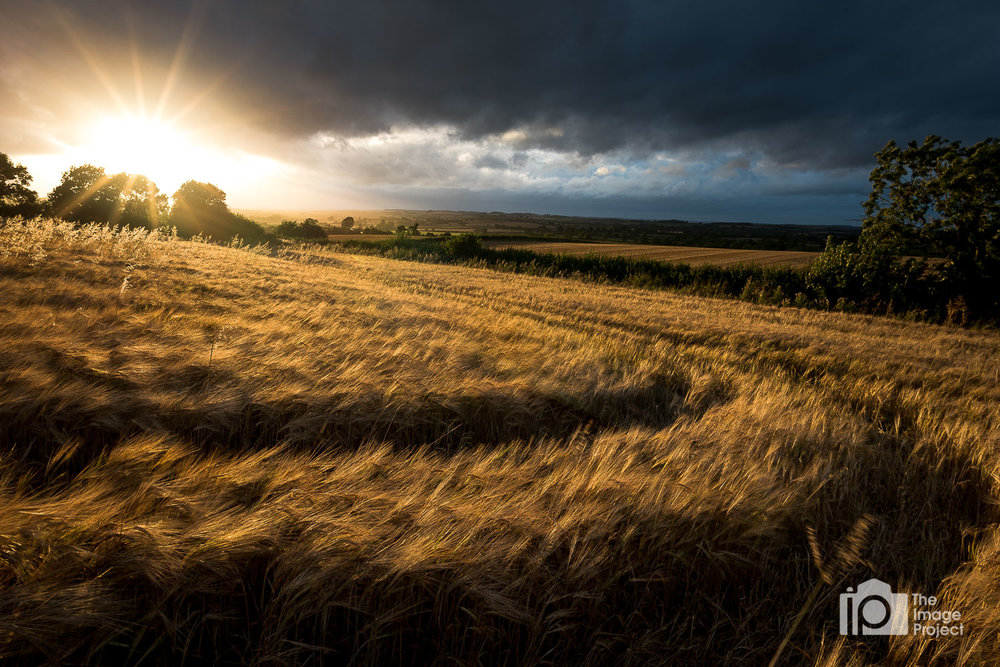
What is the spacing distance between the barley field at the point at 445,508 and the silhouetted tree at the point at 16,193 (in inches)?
1704

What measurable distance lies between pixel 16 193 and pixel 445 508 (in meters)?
51.1

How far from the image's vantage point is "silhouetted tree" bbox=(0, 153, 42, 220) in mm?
31609

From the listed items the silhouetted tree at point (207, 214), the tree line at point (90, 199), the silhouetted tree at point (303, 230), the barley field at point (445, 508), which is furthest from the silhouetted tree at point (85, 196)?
the barley field at point (445, 508)

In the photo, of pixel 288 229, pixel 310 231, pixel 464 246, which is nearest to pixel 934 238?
pixel 464 246

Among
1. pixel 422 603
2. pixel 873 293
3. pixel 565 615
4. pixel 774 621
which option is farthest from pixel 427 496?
pixel 873 293

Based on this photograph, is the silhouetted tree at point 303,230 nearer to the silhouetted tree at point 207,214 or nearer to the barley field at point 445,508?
the silhouetted tree at point 207,214

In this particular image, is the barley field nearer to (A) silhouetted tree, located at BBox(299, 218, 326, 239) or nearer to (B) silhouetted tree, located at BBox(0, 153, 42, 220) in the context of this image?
(B) silhouetted tree, located at BBox(0, 153, 42, 220)

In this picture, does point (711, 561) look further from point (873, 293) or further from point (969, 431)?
point (873, 293)

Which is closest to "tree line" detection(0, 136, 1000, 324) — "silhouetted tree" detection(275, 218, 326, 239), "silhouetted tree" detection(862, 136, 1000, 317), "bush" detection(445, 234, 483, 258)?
"silhouetted tree" detection(862, 136, 1000, 317)

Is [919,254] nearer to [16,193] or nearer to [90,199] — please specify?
[90,199]

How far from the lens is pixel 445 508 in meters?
1.73

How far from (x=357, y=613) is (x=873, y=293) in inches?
1130

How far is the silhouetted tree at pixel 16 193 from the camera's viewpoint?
31.6 meters

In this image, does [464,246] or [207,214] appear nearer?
[464,246]
